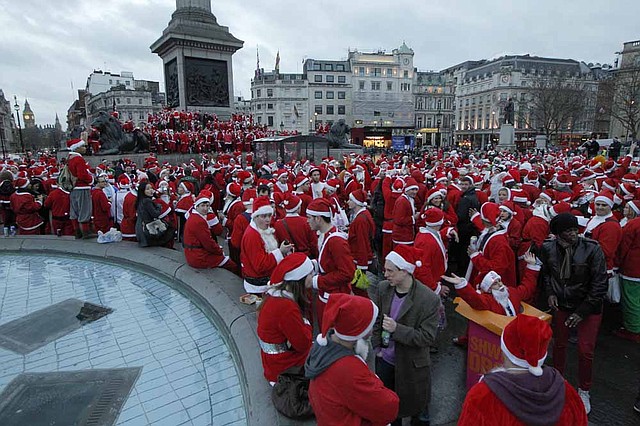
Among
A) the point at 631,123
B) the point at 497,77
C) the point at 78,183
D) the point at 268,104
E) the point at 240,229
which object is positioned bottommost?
the point at 240,229

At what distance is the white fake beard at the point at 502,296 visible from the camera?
3.86 metres

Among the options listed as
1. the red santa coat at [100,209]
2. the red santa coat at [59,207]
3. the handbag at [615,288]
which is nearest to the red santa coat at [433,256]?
the handbag at [615,288]

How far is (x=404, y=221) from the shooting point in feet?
23.0

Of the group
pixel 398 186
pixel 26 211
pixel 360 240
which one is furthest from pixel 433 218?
pixel 26 211

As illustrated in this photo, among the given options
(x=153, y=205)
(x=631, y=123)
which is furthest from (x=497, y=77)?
(x=153, y=205)

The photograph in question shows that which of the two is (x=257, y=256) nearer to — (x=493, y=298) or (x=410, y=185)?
(x=493, y=298)

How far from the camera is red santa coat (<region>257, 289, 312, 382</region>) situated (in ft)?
10.6

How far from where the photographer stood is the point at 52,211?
9391 millimetres

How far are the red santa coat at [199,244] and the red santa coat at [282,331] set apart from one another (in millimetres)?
3275

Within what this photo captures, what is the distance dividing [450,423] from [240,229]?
3876 millimetres

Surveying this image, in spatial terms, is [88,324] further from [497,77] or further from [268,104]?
[497,77]

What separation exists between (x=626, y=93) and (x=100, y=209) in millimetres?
52441

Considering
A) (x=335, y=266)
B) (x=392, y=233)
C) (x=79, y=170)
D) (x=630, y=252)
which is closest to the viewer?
(x=335, y=266)

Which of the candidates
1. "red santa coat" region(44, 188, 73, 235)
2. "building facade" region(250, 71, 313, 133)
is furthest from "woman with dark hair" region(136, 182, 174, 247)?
"building facade" region(250, 71, 313, 133)
